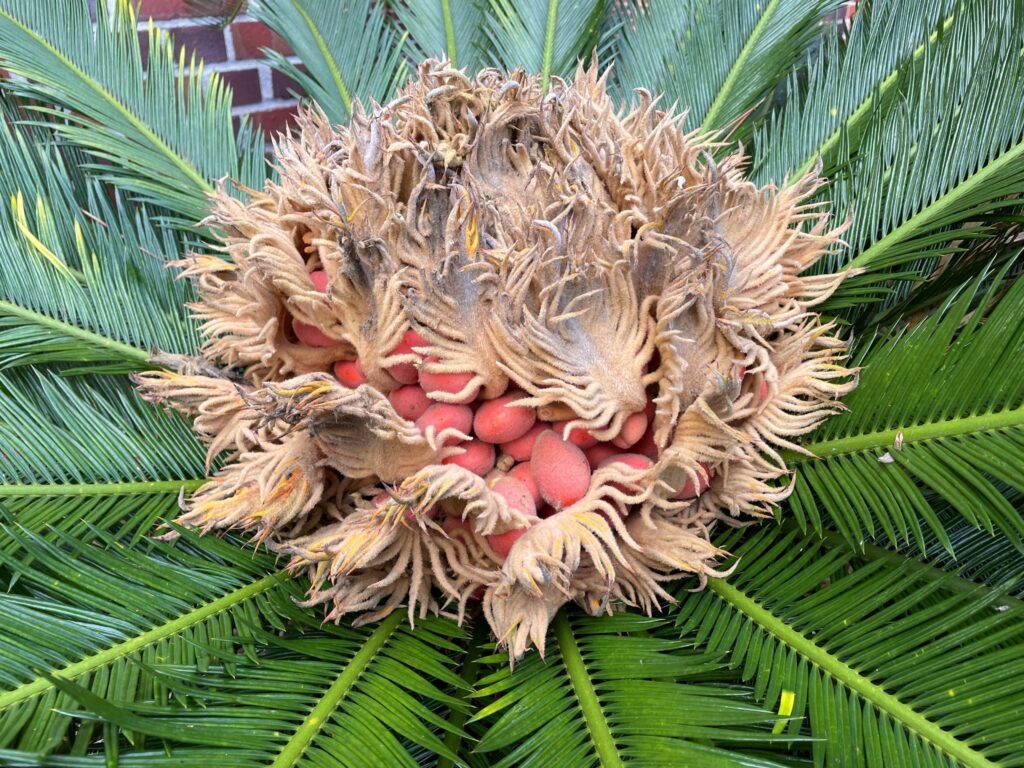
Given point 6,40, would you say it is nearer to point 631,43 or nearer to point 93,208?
point 93,208

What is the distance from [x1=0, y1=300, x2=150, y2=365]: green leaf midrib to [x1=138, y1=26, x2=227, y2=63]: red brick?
1.01 metres

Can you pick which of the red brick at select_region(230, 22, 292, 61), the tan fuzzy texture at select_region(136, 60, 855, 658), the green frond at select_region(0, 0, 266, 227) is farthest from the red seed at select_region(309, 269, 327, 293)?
the red brick at select_region(230, 22, 292, 61)

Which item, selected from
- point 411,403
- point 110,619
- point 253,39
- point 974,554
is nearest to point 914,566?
point 974,554

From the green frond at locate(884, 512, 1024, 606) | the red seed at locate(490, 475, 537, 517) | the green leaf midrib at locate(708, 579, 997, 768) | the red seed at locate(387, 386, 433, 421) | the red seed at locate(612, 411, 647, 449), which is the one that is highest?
the red seed at locate(612, 411, 647, 449)

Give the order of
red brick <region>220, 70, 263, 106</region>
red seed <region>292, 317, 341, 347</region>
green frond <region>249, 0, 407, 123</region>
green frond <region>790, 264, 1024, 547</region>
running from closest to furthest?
green frond <region>790, 264, 1024, 547</region> < red seed <region>292, 317, 341, 347</region> < green frond <region>249, 0, 407, 123</region> < red brick <region>220, 70, 263, 106</region>

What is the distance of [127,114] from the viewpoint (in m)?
1.11

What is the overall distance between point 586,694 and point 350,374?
383 millimetres

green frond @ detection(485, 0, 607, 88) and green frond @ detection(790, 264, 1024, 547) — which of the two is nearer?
green frond @ detection(790, 264, 1024, 547)

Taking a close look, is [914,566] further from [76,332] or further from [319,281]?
[76,332]

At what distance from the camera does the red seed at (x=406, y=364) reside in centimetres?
70

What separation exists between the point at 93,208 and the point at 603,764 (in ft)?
3.30

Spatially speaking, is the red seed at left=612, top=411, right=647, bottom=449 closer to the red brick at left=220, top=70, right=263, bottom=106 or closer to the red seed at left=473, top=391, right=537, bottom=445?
the red seed at left=473, top=391, right=537, bottom=445

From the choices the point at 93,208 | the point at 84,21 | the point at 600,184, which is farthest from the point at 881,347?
the point at 84,21

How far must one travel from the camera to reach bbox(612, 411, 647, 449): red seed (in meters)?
0.71
